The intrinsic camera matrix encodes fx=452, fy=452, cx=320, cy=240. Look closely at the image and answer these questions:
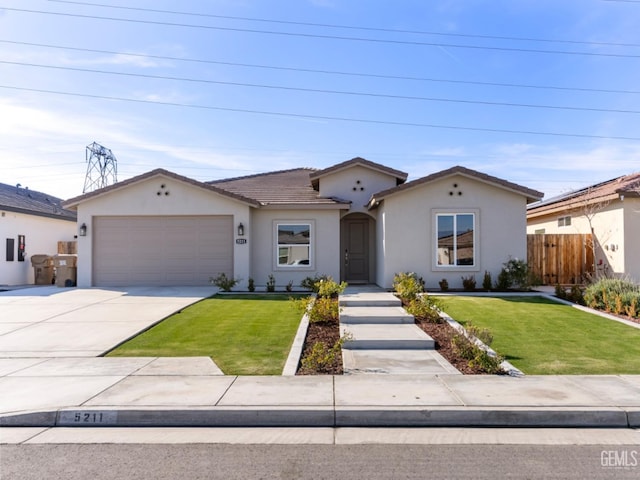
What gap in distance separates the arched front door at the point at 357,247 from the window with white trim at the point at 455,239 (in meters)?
3.06

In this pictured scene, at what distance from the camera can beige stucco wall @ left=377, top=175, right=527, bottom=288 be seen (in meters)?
14.8

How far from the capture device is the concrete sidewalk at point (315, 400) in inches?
190

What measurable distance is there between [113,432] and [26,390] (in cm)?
176

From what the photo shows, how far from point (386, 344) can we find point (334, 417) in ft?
10.6

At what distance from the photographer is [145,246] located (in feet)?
53.6

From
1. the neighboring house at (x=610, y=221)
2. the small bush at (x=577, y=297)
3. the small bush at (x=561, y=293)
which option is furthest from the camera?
the neighboring house at (x=610, y=221)

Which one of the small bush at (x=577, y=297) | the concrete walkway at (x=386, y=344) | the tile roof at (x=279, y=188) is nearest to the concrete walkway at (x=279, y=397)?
the concrete walkway at (x=386, y=344)

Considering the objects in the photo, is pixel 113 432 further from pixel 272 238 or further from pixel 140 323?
pixel 272 238

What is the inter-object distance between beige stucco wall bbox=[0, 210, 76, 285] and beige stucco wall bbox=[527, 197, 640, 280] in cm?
2305

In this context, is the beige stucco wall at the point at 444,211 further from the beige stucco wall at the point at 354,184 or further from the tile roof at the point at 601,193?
the tile roof at the point at 601,193

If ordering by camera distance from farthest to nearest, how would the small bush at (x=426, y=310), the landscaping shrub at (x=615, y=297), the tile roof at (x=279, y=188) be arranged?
the tile roof at (x=279, y=188) → the landscaping shrub at (x=615, y=297) → the small bush at (x=426, y=310)

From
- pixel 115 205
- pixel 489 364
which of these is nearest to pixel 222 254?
pixel 115 205
